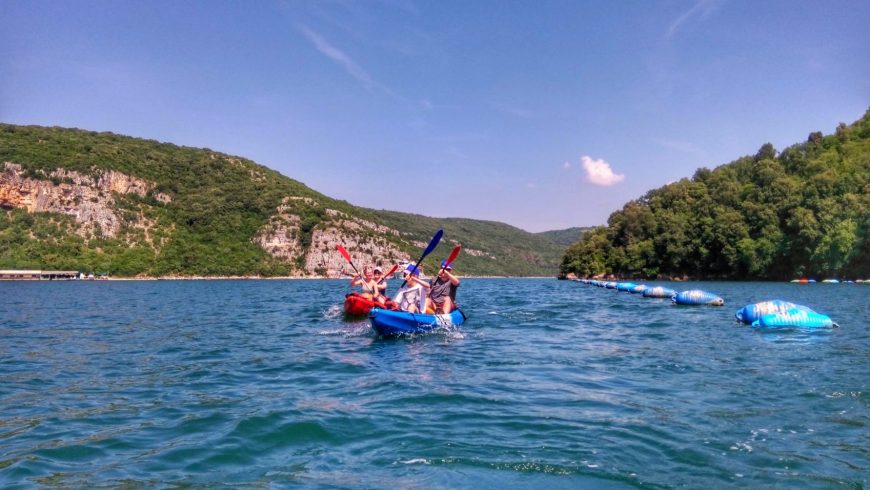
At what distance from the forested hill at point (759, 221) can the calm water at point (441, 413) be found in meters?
67.8

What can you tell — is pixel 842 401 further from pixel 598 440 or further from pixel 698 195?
pixel 698 195

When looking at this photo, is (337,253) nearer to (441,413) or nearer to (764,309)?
(764,309)

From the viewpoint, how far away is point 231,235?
127m

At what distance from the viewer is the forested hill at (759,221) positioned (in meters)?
70.1

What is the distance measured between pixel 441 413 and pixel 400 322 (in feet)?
26.4

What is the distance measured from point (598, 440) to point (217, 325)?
17.3m

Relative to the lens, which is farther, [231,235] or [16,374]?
[231,235]

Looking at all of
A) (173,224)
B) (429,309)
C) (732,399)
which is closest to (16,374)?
(429,309)

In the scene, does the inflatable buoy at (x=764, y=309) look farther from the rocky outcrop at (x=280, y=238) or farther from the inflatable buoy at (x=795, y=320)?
the rocky outcrop at (x=280, y=238)

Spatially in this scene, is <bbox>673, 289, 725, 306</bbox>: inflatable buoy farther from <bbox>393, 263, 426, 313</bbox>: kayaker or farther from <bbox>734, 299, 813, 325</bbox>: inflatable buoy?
<bbox>393, 263, 426, 313</bbox>: kayaker

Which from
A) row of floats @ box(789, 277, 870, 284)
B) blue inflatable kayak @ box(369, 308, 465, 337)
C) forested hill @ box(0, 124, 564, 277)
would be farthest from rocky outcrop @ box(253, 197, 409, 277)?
blue inflatable kayak @ box(369, 308, 465, 337)

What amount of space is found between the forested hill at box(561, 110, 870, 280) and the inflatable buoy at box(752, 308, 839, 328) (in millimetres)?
62294

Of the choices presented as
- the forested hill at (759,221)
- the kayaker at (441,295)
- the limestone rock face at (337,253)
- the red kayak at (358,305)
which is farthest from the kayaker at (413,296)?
the limestone rock face at (337,253)

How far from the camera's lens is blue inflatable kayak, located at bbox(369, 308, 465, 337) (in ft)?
50.4
